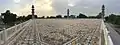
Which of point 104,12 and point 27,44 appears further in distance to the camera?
point 104,12

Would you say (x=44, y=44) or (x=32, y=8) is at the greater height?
(x=32, y=8)

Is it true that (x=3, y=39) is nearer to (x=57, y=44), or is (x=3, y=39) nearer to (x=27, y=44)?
(x=27, y=44)

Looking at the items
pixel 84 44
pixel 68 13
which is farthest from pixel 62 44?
pixel 68 13

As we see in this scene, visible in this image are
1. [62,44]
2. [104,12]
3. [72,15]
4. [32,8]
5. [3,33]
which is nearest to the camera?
[3,33]

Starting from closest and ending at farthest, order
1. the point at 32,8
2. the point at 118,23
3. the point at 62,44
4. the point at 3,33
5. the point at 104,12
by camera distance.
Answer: the point at 3,33 < the point at 62,44 < the point at 32,8 < the point at 104,12 < the point at 118,23

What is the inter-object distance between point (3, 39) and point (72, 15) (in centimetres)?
7345

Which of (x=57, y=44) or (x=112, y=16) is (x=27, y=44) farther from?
(x=112, y=16)

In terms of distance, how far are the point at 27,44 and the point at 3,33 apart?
10.4 ft

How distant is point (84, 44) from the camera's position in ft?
88.8

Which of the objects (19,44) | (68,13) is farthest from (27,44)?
(68,13)

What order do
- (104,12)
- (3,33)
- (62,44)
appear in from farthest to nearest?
(104,12) < (62,44) < (3,33)

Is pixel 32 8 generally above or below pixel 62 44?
above

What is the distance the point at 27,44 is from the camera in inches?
1043

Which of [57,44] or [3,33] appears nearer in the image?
[3,33]
